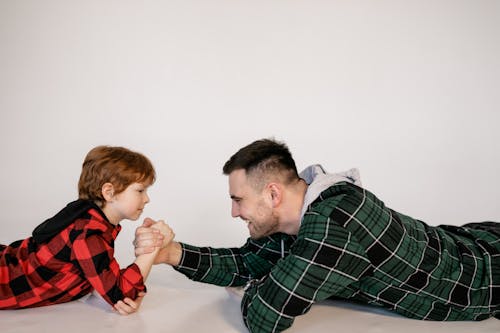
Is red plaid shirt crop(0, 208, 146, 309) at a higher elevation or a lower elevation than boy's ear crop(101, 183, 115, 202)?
lower

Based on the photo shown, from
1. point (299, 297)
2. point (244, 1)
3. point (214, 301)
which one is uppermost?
point (244, 1)

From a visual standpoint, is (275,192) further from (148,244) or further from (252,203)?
(148,244)

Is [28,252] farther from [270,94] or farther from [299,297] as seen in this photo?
[270,94]

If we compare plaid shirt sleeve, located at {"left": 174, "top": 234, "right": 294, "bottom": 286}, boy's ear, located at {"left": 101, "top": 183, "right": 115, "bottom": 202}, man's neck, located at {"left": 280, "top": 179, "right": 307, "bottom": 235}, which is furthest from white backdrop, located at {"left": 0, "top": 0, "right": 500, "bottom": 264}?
man's neck, located at {"left": 280, "top": 179, "right": 307, "bottom": 235}

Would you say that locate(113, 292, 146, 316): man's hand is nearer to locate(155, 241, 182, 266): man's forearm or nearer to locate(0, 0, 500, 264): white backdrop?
locate(155, 241, 182, 266): man's forearm

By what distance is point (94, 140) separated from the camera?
4.31 metres

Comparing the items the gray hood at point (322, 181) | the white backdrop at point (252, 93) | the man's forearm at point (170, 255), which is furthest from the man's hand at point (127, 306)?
the white backdrop at point (252, 93)

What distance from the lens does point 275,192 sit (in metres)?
2.13

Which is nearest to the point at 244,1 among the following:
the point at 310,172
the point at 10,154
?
the point at 10,154

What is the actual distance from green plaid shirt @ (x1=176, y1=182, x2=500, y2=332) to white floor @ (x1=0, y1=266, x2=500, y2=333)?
0.06m

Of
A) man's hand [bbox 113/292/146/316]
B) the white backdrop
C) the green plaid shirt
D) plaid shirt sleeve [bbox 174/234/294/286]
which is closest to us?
the green plaid shirt

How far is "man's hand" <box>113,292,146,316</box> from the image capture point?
216 cm

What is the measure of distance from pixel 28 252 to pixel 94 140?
219 cm

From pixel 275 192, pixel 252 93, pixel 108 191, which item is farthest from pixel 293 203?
pixel 252 93
